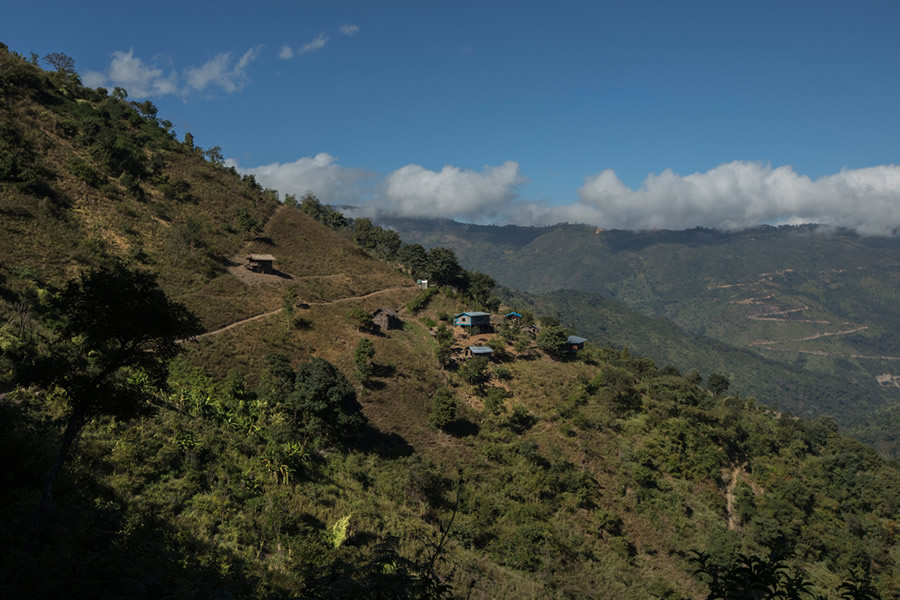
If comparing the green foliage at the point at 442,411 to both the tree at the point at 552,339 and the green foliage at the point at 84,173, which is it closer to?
the tree at the point at 552,339

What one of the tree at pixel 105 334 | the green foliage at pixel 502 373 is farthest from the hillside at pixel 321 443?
the green foliage at pixel 502 373

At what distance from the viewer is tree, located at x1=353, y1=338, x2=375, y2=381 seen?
50.6 metres

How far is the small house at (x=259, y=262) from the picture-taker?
218 ft

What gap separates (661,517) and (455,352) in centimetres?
3202

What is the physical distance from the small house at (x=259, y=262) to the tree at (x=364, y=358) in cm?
2374

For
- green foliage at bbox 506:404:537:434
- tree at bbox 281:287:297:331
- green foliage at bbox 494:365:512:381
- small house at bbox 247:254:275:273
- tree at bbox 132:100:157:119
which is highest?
tree at bbox 132:100:157:119

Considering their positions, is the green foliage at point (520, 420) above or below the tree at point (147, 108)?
below

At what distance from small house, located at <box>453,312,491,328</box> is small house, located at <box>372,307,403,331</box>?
1099cm

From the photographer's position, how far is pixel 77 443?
63.9ft

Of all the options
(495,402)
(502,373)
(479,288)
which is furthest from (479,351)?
(479,288)

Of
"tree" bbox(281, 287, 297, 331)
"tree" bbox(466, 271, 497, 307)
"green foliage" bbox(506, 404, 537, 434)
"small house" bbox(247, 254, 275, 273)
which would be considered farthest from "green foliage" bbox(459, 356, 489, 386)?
"tree" bbox(466, 271, 497, 307)

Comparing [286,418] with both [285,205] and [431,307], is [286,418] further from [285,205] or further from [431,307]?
[285,205]

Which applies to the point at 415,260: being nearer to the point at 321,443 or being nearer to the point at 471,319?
the point at 471,319

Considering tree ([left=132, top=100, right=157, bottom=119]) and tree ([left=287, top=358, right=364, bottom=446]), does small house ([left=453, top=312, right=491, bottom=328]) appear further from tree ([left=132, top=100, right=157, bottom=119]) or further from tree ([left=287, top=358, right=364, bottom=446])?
tree ([left=132, top=100, right=157, bottom=119])
